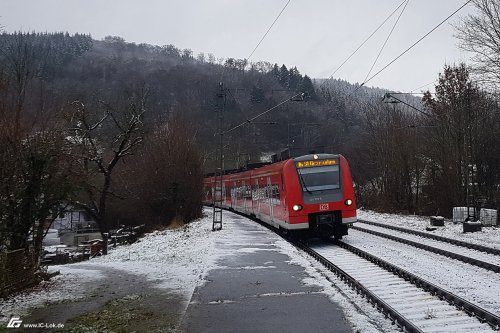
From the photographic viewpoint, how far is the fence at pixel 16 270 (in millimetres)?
9094

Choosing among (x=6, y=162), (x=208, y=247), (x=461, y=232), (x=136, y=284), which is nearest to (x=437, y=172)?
(x=461, y=232)

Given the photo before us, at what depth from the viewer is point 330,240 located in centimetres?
1686

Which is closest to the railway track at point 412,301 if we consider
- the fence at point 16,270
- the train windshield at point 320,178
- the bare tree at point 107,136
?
the train windshield at point 320,178

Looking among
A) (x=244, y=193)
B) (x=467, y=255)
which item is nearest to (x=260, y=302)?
(x=467, y=255)

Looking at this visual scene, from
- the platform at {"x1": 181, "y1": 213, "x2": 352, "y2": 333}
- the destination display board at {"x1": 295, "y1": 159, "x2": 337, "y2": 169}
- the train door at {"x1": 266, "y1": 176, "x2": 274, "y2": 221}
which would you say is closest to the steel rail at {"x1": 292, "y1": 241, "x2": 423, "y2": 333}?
the platform at {"x1": 181, "y1": 213, "x2": 352, "y2": 333}

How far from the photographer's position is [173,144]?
29.5m

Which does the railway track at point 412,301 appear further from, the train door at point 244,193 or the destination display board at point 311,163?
the train door at point 244,193

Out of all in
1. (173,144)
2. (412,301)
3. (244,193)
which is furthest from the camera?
(173,144)

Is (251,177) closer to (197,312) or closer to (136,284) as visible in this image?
(136,284)

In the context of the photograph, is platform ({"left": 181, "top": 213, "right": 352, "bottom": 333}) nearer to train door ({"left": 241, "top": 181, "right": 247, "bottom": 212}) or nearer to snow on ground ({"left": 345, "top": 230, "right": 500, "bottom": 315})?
snow on ground ({"left": 345, "top": 230, "right": 500, "bottom": 315})

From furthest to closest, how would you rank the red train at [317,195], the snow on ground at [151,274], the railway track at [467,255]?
1. the red train at [317,195]
2. the railway track at [467,255]
3. the snow on ground at [151,274]

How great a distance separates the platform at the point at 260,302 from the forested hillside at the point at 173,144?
511cm

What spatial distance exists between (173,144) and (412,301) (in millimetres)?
23386

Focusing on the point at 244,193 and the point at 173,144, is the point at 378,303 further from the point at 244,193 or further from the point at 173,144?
the point at 173,144
